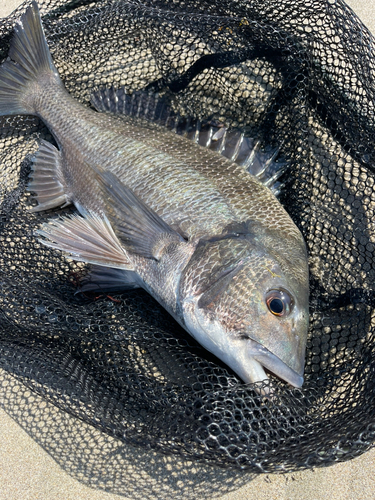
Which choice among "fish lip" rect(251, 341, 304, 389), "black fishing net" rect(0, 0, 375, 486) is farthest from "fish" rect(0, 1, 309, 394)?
"black fishing net" rect(0, 0, 375, 486)

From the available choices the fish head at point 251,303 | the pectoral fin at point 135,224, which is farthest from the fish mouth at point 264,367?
the pectoral fin at point 135,224

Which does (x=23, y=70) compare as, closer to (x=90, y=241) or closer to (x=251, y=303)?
(x=90, y=241)

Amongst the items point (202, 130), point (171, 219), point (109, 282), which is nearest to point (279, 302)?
point (171, 219)

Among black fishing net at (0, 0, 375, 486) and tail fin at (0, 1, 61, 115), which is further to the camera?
tail fin at (0, 1, 61, 115)

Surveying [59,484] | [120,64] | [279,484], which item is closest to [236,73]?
[120,64]

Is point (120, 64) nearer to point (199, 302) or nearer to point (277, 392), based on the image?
point (199, 302)

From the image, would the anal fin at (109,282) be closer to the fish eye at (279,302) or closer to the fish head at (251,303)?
the fish head at (251,303)

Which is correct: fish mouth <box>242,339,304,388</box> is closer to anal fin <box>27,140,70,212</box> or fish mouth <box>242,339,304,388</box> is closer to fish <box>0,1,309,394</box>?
fish <box>0,1,309,394</box>
